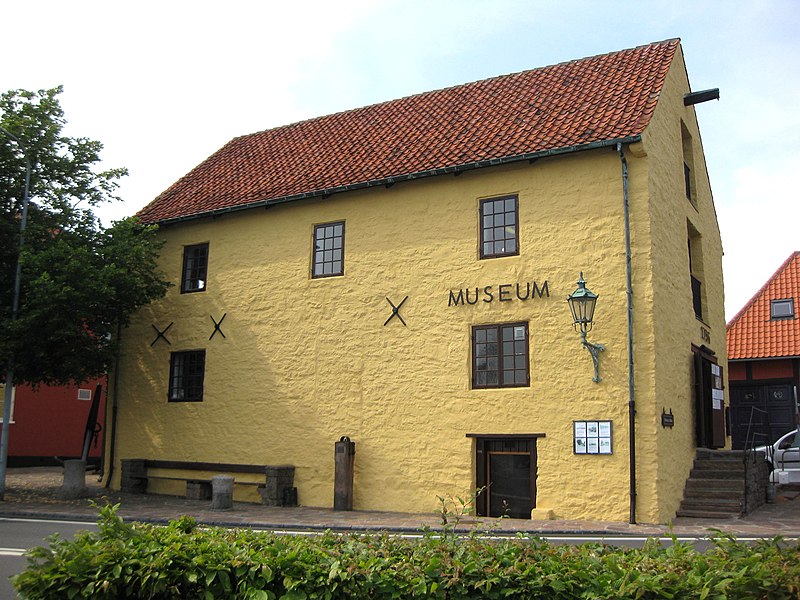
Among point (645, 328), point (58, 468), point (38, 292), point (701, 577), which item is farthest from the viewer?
point (58, 468)

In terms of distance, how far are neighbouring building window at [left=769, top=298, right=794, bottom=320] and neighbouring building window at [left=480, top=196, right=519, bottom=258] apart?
14.9m

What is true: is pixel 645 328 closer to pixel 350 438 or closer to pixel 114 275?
pixel 350 438

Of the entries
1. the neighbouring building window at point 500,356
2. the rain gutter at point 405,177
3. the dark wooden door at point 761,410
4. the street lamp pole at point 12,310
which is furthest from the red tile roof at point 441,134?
the dark wooden door at point 761,410

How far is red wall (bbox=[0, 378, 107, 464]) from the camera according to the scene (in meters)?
26.5

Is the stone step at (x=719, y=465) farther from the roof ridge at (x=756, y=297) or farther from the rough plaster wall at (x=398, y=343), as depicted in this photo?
the roof ridge at (x=756, y=297)

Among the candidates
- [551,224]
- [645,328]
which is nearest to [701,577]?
[645,328]

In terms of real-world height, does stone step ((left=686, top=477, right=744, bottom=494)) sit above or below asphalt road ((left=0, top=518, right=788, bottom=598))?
above

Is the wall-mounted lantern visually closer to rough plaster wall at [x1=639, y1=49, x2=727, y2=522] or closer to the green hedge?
rough plaster wall at [x1=639, y1=49, x2=727, y2=522]

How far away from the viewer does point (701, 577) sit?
4.30m

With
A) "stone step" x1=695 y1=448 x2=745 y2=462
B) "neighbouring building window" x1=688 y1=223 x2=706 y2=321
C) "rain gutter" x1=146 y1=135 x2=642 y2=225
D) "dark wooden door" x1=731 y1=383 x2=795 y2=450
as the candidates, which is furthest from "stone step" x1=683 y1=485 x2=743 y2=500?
"dark wooden door" x1=731 y1=383 x2=795 y2=450

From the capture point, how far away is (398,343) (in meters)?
16.6

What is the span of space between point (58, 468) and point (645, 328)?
2099 cm

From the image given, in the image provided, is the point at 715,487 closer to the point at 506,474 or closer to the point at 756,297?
the point at 506,474

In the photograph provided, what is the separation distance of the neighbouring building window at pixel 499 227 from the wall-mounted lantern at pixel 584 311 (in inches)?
71.7
